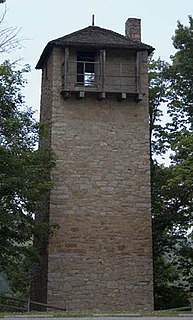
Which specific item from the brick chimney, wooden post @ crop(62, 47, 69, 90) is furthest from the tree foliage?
wooden post @ crop(62, 47, 69, 90)

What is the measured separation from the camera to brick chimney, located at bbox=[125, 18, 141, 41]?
2372cm

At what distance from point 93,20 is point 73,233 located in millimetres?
9268

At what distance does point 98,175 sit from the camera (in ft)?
67.8

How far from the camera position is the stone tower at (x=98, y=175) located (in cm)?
1955

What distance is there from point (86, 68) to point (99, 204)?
5.47 metres

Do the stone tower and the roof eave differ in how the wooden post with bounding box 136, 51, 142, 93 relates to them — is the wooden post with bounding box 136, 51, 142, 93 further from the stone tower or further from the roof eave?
the roof eave

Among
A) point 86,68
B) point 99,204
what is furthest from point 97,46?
point 99,204

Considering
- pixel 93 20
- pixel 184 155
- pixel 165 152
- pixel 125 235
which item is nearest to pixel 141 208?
pixel 125 235

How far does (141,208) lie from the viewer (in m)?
20.7

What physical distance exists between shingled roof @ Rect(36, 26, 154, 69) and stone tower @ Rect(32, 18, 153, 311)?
1.6 inches

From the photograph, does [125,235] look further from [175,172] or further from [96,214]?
[175,172]

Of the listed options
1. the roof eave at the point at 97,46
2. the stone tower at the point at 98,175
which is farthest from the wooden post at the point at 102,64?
the roof eave at the point at 97,46

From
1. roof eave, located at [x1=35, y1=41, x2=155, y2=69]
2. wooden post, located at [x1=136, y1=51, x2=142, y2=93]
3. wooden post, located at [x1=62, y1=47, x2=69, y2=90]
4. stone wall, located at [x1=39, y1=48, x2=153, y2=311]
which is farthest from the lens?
wooden post, located at [x1=136, y1=51, x2=142, y2=93]

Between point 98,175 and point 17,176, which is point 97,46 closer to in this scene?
point 98,175
